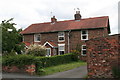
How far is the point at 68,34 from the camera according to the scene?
24797mm

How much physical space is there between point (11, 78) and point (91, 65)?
20.1 ft

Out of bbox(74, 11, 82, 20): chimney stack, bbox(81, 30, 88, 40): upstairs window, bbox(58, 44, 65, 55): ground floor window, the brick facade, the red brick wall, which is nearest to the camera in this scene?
the brick facade

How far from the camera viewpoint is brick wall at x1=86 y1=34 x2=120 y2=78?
9.05 meters

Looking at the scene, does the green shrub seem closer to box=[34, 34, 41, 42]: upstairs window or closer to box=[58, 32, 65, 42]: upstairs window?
box=[58, 32, 65, 42]: upstairs window

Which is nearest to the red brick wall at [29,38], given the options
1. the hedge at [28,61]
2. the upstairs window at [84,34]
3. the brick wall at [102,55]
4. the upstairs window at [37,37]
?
the upstairs window at [37,37]

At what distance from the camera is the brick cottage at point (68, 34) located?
23297mm

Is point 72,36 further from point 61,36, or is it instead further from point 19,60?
point 19,60

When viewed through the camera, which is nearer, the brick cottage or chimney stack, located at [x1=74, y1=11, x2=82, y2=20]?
the brick cottage

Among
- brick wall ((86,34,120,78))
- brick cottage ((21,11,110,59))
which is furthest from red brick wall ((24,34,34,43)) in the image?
brick wall ((86,34,120,78))

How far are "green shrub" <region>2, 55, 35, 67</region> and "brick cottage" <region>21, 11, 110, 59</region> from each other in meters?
10.9

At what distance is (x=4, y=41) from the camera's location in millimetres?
16062

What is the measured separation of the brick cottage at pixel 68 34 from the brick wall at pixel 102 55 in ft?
44.5

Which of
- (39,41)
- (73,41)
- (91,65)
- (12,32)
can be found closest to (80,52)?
(73,41)

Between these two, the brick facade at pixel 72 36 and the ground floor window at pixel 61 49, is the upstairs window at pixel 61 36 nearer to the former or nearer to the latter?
the brick facade at pixel 72 36
